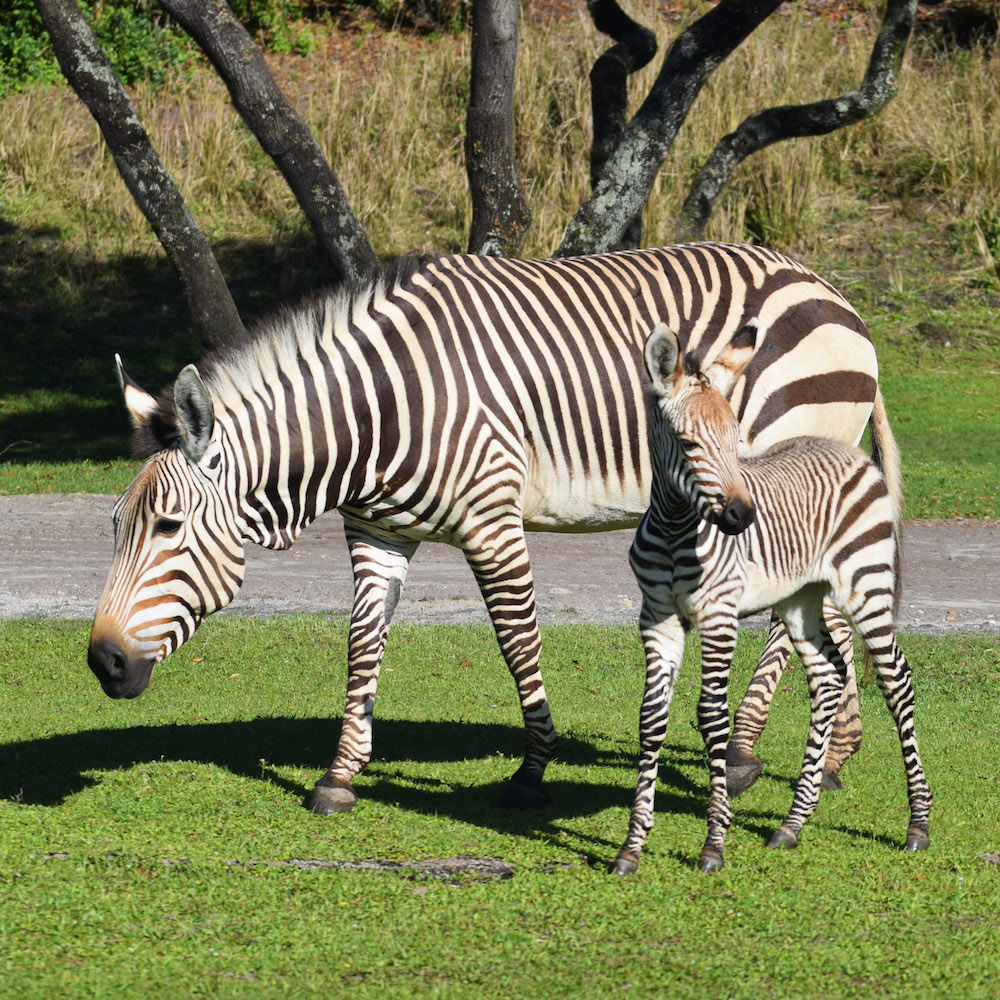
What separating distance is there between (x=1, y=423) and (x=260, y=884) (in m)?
14.3

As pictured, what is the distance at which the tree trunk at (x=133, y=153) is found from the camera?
12164 mm

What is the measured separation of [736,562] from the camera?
5242mm

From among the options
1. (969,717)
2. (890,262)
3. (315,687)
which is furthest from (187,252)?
(890,262)

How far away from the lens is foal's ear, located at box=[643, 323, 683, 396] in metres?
4.86

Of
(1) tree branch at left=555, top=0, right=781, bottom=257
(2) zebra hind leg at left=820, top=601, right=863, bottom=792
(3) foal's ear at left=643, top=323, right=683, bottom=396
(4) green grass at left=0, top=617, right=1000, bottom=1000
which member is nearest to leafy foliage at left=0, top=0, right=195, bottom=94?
(1) tree branch at left=555, top=0, right=781, bottom=257

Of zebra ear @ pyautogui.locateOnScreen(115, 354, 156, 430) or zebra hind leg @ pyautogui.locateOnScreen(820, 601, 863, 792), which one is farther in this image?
zebra hind leg @ pyautogui.locateOnScreen(820, 601, 863, 792)

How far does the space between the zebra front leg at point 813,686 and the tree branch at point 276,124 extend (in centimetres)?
704

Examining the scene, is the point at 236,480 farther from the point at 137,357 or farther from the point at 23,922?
the point at 137,357

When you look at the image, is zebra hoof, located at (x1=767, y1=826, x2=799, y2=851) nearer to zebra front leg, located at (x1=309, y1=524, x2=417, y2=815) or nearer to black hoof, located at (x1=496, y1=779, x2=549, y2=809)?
black hoof, located at (x1=496, y1=779, x2=549, y2=809)

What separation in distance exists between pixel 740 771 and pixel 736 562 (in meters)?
1.78

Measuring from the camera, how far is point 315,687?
8.59 metres

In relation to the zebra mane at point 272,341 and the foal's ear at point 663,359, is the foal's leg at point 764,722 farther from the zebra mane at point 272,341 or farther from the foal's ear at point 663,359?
the zebra mane at point 272,341

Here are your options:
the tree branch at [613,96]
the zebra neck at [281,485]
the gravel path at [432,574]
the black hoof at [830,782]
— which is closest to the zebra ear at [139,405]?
the zebra neck at [281,485]

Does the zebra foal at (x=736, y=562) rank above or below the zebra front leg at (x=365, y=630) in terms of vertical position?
above
